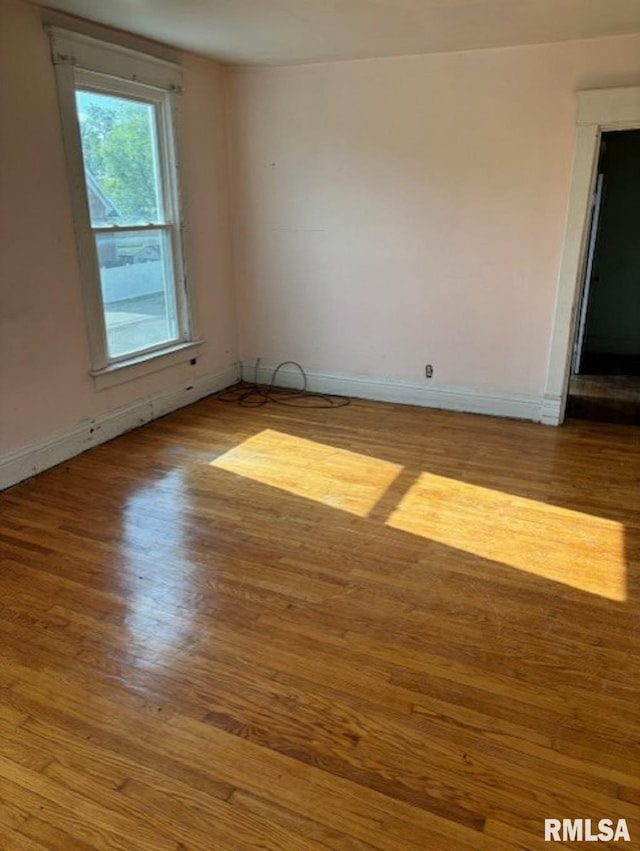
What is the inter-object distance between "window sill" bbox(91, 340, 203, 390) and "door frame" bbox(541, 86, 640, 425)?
2.75 meters

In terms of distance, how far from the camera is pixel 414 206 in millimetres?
4570

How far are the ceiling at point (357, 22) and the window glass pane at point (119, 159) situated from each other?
467 millimetres

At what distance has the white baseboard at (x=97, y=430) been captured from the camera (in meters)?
3.58

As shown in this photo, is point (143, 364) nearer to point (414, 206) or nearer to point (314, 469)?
point (314, 469)

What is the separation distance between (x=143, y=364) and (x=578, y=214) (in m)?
3.15

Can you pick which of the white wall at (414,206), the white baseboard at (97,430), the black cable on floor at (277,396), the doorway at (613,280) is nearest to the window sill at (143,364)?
the white baseboard at (97,430)

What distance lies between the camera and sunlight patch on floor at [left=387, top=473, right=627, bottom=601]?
8.96ft

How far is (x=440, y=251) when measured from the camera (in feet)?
15.1

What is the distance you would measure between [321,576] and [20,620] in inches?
47.8

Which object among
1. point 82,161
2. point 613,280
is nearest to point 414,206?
point 82,161

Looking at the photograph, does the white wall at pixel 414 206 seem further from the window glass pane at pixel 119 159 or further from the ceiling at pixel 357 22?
the window glass pane at pixel 119 159

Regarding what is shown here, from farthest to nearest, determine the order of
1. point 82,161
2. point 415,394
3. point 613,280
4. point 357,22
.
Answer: point 613,280, point 415,394, point 82,161, point 357,22

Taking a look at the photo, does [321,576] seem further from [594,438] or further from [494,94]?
[494,94]

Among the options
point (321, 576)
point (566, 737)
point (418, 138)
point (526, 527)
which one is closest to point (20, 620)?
point (321, 576)
